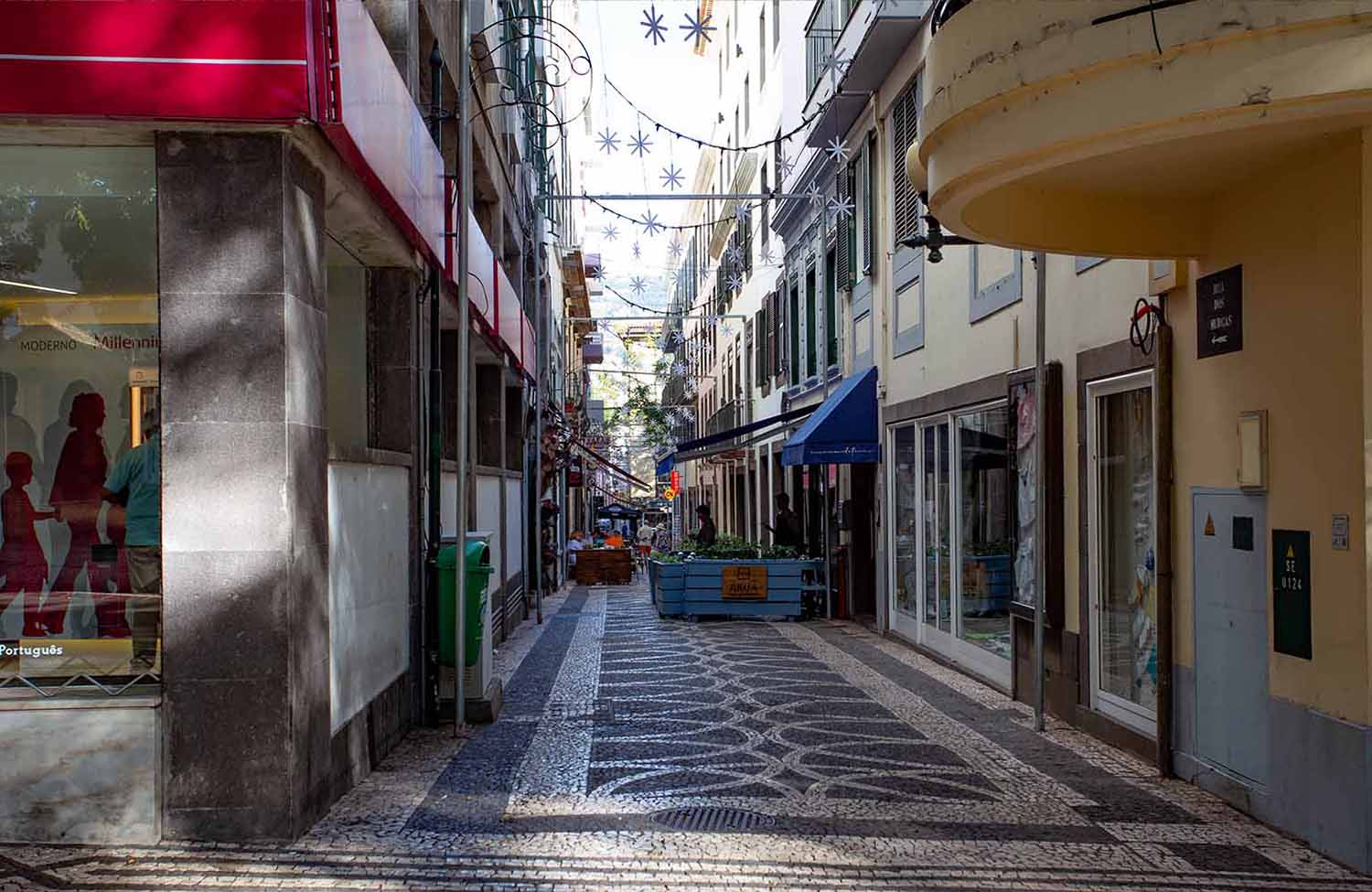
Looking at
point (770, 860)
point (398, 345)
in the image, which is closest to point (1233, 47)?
point (770, 860)

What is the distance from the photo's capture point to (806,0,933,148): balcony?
1396cm

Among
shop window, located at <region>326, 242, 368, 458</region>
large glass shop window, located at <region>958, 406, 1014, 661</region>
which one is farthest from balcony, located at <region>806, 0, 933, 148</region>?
shop window, located at <region>326, 242, 368, 458</region>

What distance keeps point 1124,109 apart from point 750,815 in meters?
3.66

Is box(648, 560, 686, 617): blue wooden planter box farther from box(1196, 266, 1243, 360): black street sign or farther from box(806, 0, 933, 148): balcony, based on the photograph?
box(1196, 266, 1243, 360): black street sign

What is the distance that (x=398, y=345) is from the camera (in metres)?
8.96

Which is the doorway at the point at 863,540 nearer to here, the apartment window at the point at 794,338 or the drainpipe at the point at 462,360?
the apartment window at the point at 794,338

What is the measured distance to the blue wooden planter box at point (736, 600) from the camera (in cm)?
1780

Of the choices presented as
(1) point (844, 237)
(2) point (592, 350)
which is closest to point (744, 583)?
(1) point (844, 237)

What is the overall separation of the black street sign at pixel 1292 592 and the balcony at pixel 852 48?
351 inches

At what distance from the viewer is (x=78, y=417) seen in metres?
6.52

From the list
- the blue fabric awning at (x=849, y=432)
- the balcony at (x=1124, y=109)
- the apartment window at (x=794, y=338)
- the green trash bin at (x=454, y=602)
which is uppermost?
the apartment window at (x=794, y=338)

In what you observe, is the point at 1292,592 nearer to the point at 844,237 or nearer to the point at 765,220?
the point at 844,237

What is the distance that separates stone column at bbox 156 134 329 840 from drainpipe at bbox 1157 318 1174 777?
4.75 metres

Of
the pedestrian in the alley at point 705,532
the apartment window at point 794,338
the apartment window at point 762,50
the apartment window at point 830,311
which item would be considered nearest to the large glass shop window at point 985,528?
the pedestrian in the alley at point 705,532
